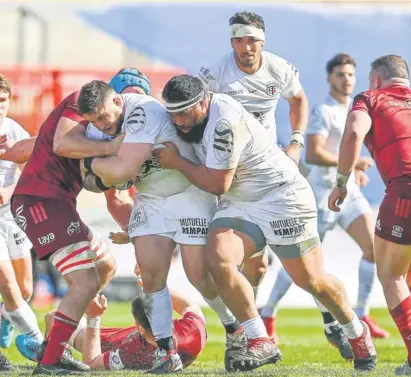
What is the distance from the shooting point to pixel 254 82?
9078 mm

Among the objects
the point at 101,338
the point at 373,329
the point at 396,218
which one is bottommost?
the point at 373,329

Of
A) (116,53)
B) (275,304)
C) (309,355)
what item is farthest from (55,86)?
(116,53)

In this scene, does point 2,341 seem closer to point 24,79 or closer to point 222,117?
point 222,117

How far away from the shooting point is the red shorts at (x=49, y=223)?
7793 millimetres

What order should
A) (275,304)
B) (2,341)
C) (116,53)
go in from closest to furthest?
1. (2,341)
2. (275,304)
3. (116,53)

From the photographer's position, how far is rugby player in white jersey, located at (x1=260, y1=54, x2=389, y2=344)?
11117 millimetres

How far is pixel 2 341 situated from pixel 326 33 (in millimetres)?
8460

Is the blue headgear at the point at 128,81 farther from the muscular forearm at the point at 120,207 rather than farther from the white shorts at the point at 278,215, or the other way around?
the white shorts at the point at 278,215

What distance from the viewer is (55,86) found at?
16859 mm

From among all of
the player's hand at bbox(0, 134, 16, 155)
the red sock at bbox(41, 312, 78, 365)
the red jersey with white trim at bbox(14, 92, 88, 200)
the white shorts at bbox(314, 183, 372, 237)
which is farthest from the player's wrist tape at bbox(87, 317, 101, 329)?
the white shorts at bbox(314, 183, 372, 237)

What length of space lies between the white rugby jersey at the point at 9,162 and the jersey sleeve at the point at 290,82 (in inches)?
83.6

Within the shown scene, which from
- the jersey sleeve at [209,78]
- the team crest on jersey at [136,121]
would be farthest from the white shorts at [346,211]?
the team crest on jersey at [136,121]

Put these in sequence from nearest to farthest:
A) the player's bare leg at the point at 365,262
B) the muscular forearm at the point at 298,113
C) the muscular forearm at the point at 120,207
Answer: the muscular forearm at the point at 120,207, the muscular forearm at the point at 298,113, the player's bare leg at the point at 365,262

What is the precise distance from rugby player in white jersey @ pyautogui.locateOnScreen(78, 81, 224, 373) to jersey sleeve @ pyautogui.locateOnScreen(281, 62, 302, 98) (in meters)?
1.70
